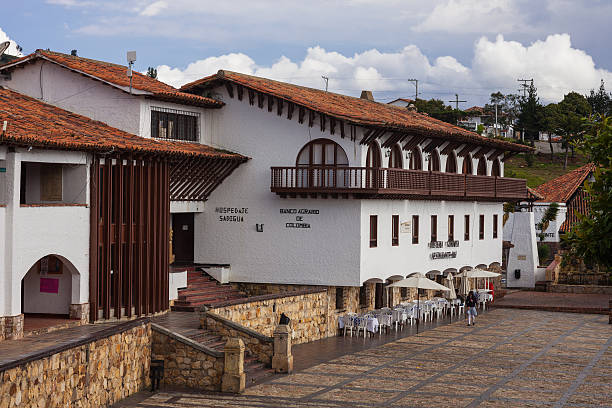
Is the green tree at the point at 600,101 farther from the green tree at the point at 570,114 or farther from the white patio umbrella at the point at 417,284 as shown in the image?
the white patio umbrella at the point at 417,284

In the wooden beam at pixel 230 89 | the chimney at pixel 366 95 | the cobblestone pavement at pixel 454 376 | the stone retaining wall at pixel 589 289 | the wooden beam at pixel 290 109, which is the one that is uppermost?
the chimney at pixel 366 95

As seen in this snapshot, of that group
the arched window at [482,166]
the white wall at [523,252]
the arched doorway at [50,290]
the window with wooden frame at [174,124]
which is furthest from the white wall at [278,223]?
the white wall at [523,252]

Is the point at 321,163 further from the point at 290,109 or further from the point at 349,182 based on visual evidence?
the point at 290,109

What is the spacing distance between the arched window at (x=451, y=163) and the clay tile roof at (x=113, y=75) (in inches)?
537

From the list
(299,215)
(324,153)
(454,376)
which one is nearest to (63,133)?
(299,215)

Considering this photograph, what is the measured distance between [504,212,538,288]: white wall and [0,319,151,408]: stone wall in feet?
119

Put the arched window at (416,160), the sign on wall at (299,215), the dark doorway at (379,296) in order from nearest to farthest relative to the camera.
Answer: the sign on wall at (299,215) < the dark doorway at (379,296) < the arched window at (416,160)

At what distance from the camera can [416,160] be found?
132ft

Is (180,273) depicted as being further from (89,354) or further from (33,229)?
(89,354)

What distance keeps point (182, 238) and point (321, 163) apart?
6650 millimetres

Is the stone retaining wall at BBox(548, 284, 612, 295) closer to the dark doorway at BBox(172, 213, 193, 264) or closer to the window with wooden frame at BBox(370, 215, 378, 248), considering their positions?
the window with wooden frame at BBox(370, 215, 378, 248)

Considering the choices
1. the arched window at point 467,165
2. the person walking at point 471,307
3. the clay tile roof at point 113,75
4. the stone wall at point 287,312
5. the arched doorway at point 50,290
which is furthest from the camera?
the arched window at point 467,165

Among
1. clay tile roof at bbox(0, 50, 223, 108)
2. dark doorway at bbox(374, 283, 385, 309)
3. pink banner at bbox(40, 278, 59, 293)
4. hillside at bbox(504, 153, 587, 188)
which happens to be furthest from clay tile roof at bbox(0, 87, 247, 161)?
hillside at bbox(504, 153, 587, 188)

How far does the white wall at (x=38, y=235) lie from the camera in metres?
23.8
